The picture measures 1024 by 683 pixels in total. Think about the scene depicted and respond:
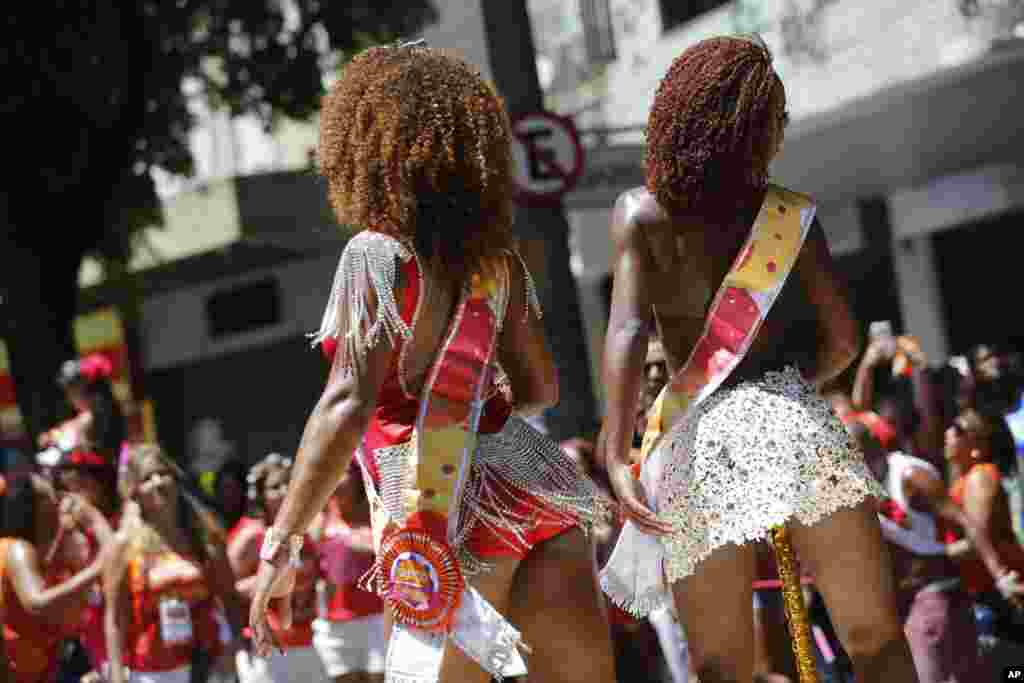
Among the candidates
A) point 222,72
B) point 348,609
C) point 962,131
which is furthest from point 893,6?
point 348,609

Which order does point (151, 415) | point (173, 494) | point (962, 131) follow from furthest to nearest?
point (151, 415)
point (962, 131)
point (173, 494)

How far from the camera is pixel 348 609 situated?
7.96 m

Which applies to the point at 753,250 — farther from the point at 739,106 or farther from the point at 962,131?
the point at 962,131

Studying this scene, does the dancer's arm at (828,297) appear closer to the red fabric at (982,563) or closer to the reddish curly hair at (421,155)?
the reddish curly hair at (421,155)

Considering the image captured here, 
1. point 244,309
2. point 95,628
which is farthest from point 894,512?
point 244,309

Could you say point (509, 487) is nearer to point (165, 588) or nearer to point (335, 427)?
point (335, 427)

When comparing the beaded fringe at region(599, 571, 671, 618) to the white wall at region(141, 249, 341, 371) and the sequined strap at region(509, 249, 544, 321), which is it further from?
the white wall at region(141, 249, 341, 371)

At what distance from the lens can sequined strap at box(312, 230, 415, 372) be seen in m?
3.89

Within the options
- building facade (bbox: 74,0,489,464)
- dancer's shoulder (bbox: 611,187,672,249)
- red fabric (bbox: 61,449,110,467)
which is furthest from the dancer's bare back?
building facade (bbox: 74,0,489,464)

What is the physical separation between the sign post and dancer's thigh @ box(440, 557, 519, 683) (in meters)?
5.40

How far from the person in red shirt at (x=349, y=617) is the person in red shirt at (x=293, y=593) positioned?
64 mm

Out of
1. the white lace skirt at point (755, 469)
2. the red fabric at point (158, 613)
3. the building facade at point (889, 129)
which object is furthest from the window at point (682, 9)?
the white lace skirt at point (755, 469)

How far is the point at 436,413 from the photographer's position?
4000 mm

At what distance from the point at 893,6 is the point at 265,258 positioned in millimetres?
10632
